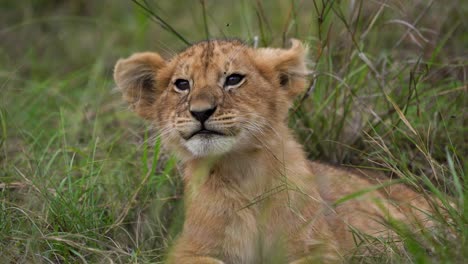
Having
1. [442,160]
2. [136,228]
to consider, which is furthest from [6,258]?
[442,160]

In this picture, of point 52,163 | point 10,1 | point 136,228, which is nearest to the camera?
point 136,228

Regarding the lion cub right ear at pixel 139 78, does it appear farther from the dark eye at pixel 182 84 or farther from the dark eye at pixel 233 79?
the dark eye at pixel 233 79

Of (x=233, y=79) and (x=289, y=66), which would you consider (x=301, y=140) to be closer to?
(x=289, y=66)

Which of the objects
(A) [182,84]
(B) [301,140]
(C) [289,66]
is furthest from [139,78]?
(B) [301,140]

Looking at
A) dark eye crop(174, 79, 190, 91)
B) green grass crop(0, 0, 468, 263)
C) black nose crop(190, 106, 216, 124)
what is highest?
dark eye crop(174, 79, 190, 91)

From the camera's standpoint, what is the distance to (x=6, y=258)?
4.23 metres

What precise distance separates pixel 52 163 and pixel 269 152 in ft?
6.19

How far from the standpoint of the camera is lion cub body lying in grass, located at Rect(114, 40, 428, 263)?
4395 millimetres

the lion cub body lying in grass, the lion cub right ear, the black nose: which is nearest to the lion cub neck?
the lion cub body lying in grass

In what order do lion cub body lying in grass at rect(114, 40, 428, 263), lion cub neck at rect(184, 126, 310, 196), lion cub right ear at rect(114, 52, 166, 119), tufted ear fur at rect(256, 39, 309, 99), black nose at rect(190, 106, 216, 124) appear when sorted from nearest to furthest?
black nose at rect(190, 106, 216, 124)
lion cub body lying in grass at rect(114, 40, 428, 263)
lion cub neck at rect(184, 126, 310, 196)
tufted ear fur at rect(256, 39, 309, 99)
lion cub right ear at rect(114, 52, 166, 119)

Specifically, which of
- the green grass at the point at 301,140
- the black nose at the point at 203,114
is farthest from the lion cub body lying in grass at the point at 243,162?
the green grass at the point at 301,140

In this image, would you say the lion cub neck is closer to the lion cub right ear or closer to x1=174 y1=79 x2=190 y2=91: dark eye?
x1=174 y1=79 x2=190 y2=91: dark eye

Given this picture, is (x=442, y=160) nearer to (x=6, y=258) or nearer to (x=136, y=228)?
(x=136, y=228)

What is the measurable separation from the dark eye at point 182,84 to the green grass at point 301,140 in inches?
17.9
